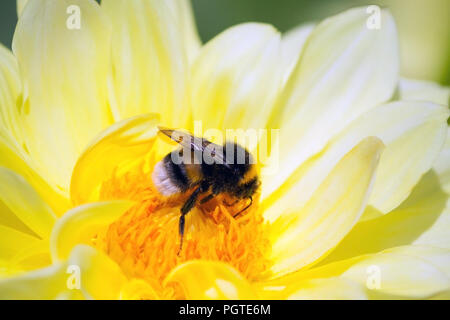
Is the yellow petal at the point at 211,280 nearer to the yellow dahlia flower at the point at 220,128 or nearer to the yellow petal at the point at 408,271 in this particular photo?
the yellow dahlia flower at the point at 220,128

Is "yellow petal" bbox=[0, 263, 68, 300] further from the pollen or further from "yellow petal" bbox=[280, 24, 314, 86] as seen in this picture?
"yellow petal" bbox=[280, 24, 314, 86]

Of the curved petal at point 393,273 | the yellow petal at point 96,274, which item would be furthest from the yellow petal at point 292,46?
the yellow petal at point 96,274

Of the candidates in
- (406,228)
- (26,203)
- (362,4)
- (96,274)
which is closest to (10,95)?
(26,203)

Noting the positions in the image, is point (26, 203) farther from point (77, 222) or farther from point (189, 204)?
point (189, 204)

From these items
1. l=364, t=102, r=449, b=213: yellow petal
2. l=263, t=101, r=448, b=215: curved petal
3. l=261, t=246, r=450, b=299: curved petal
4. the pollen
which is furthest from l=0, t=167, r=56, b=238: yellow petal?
l=364, t=102, r=449, b=213: yellow petal

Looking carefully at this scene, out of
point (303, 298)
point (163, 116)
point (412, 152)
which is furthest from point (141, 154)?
point (412, 152)

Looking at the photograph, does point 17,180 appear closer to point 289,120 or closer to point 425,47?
point 289,120
